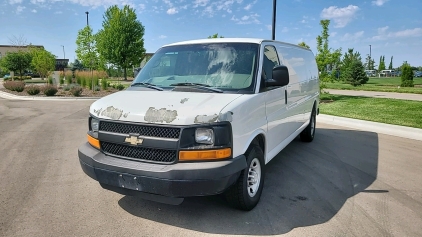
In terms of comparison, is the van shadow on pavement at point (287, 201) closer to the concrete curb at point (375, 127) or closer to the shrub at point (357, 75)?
the concrete curb at point (375, 127)

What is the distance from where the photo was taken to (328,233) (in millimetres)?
3127

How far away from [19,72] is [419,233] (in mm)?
60188

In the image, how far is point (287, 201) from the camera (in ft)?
12.7

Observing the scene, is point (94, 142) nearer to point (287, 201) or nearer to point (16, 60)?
point (287, 201)

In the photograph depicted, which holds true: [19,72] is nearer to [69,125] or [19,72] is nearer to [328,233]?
[69,125]

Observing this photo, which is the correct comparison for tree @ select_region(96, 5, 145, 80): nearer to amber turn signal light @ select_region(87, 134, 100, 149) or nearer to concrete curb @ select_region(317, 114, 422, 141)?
concrete curb @ select_region(317, 114, 422, 141)

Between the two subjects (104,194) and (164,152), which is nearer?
(164,152)

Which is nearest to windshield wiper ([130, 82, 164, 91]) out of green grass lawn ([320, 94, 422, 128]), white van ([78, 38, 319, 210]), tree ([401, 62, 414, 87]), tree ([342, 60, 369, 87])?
white van ([78, 38, 319, 210])

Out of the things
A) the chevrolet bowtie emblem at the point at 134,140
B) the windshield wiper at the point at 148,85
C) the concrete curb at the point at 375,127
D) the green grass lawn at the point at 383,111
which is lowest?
the concrete curb at the point at 375,127

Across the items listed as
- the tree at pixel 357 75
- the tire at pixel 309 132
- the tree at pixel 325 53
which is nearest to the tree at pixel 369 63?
the tree at pixel 357 75

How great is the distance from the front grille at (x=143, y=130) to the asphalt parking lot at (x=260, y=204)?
1.03m

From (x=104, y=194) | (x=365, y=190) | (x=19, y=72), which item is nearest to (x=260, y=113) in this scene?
(x=365, y=190)

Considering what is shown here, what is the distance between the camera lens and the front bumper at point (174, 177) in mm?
2865

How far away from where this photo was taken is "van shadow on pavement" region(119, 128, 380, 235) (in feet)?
10.9
